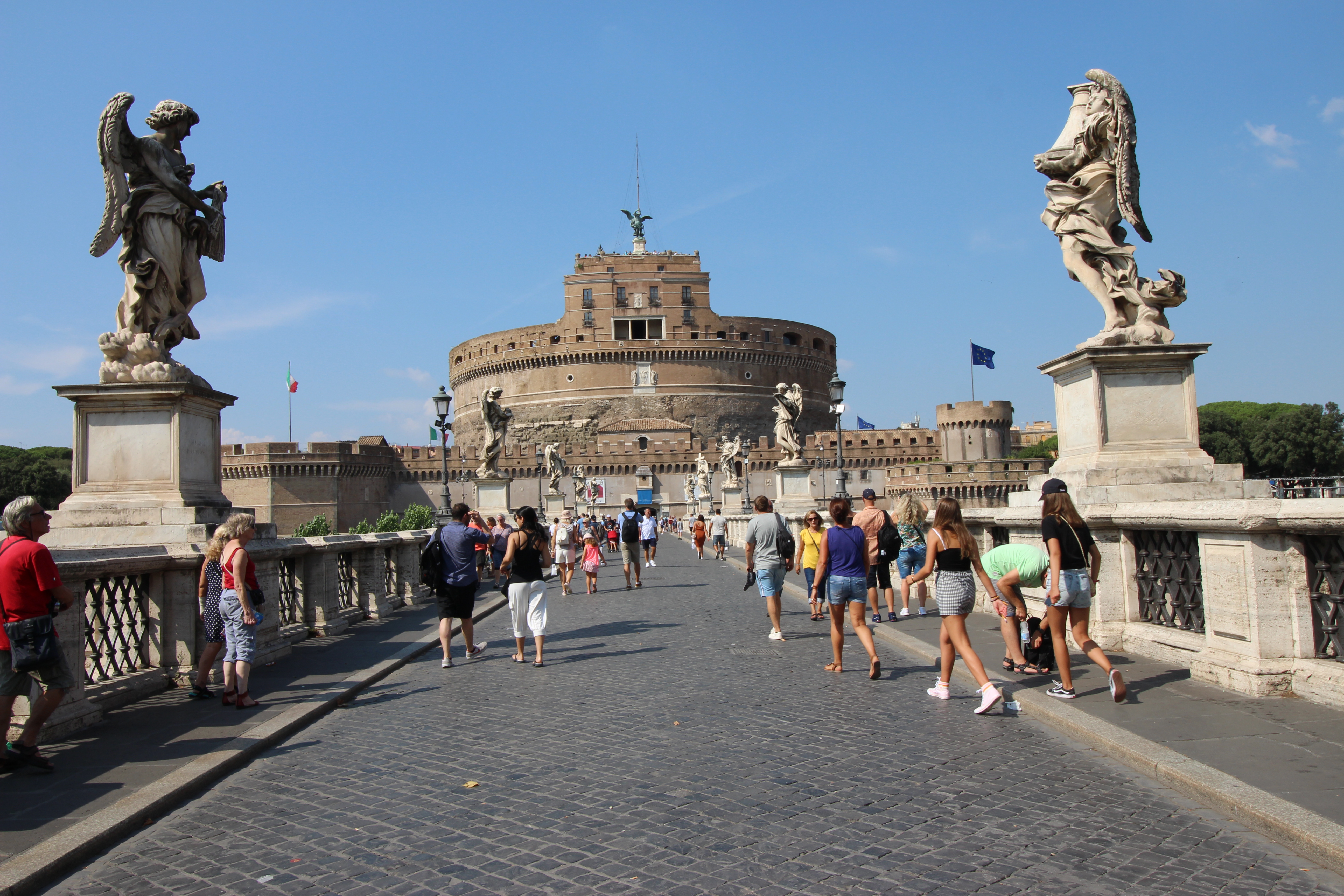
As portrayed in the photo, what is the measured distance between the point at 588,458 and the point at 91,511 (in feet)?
204

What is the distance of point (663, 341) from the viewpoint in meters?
77.8

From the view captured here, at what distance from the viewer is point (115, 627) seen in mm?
6027

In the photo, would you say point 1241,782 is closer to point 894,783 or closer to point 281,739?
point 894,783

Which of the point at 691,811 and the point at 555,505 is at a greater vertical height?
the point at 555,505

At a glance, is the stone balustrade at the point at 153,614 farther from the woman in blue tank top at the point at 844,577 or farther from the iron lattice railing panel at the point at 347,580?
the woman in blue tank top at the point at 844,577

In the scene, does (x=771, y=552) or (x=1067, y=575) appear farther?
(x=771, y=552)

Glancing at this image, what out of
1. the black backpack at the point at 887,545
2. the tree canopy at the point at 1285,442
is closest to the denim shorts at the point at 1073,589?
the black backpack at the point at 887,545

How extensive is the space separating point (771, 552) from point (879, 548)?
1.09m

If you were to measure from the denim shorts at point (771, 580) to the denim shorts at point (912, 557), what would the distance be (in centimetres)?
143

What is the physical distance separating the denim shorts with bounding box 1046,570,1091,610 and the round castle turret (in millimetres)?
63198

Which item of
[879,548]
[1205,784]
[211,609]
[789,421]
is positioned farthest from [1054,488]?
[789,421]

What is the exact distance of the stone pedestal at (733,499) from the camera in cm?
3409

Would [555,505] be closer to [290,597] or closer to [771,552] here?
[290,597]

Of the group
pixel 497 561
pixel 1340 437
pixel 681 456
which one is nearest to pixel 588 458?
pixel 681 456
